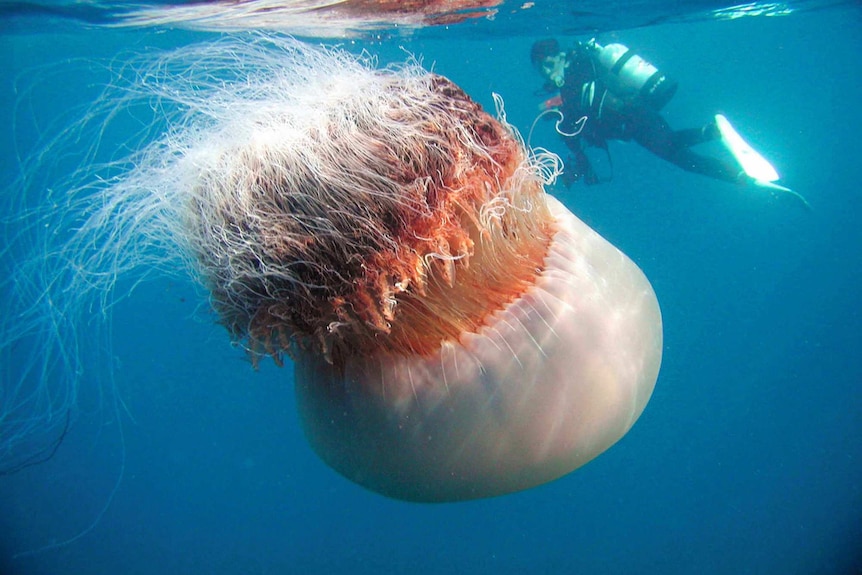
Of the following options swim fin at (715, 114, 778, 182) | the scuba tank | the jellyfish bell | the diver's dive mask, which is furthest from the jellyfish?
swim fin at (715, 114, 778, 182)

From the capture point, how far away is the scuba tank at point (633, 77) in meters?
8.32

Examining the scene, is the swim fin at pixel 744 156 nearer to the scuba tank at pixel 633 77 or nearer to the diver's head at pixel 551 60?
the scuba tank at pixel 633 77

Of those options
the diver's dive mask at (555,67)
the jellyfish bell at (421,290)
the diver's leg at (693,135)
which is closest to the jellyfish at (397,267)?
the jellyfish bell at (421,290)

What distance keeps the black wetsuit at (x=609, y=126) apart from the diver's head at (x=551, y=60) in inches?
6.6

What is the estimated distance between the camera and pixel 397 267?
5.74 feet

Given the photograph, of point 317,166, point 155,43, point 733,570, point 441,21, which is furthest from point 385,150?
point 733,570

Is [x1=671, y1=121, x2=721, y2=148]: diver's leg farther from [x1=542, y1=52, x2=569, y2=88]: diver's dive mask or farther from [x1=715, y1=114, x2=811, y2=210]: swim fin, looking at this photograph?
[x1=542, y1=52, x2=569, y2=88]: diver's dive mask

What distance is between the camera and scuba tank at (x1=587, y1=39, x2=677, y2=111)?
8320 mm

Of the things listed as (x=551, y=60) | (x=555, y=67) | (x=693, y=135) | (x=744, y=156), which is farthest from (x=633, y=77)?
(x=744, y=156)

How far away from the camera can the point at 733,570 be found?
1241 centimetres

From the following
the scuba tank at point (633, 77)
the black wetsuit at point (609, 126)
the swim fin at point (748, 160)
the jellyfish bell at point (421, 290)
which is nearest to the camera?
the jellyfish bell at point (421, 290)

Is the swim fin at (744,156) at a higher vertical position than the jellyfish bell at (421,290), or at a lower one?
higher

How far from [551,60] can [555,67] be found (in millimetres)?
148

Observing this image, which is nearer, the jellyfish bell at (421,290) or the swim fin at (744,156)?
the jellyfish bell at (421,290)
